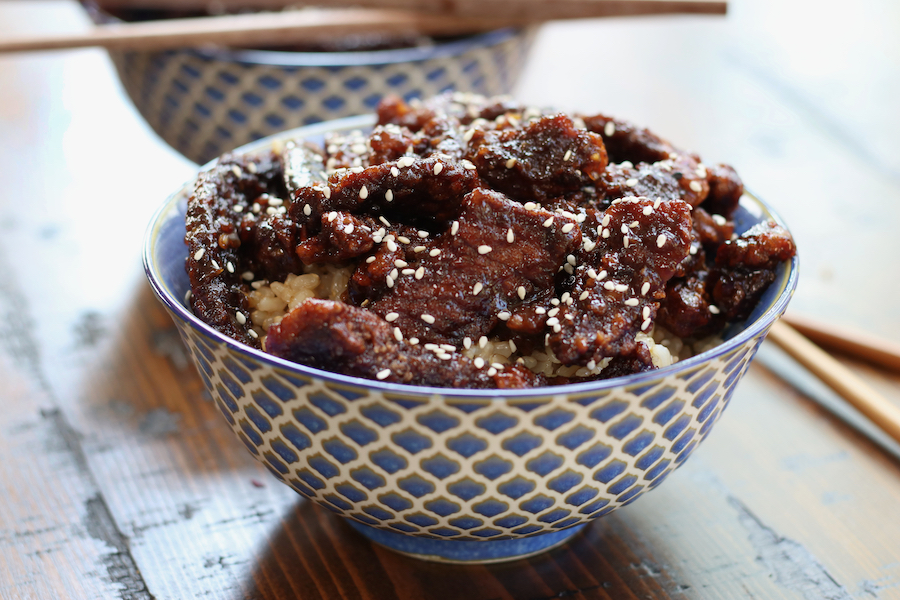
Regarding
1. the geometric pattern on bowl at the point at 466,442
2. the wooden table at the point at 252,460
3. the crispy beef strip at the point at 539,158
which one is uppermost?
the crispy beef strip at the point at 539,158

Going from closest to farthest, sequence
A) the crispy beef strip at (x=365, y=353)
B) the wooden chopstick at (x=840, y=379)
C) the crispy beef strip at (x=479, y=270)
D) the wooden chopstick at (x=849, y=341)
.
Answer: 1. the crispy beef strip at (x=365, y=353)
2. the crispy beef strip at (x=479, y=270)
3. the wooden chopstick at (x=840, y=379)
4. the wooden chopstick at (x=849, y=341)

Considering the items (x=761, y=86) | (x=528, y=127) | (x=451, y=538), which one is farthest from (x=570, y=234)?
(x=761, y=86)

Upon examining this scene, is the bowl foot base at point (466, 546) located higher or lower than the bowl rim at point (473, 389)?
lower

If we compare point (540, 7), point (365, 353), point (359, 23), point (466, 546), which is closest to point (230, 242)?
point (365, 353)

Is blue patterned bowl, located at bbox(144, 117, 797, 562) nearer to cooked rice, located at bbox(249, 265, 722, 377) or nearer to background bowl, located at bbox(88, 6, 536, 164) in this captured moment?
cooked rice, located at bbox(249, 265, 722, 377)

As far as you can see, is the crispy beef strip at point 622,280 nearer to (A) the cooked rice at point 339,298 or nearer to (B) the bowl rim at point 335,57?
(A) the cooked rice at point 339,298

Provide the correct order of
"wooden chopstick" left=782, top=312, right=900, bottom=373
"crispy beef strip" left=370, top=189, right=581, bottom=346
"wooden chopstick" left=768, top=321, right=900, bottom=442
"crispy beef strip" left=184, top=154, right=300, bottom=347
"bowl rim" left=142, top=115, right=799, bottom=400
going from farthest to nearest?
"wooden chopstick" left=782, top=312, right=900, bottom=373
"wooden chopstick" left=768, top=321, right=900, bottom=442
"crispy beef strip" left=184, top=154, right=300, bottom=347
"crispy beef strip" left=370, top=189, right=581, bottom=346
"bowl rim" left=142, top=115, right=799, bottom=400

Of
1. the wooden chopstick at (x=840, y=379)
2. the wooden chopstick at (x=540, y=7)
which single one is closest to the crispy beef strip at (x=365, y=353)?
the wooden chopstick at (x=840, y=379)

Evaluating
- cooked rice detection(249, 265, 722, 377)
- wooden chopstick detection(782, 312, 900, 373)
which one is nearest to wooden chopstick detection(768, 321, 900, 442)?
wooden chopstick detection(782, 312, 900, 373)
